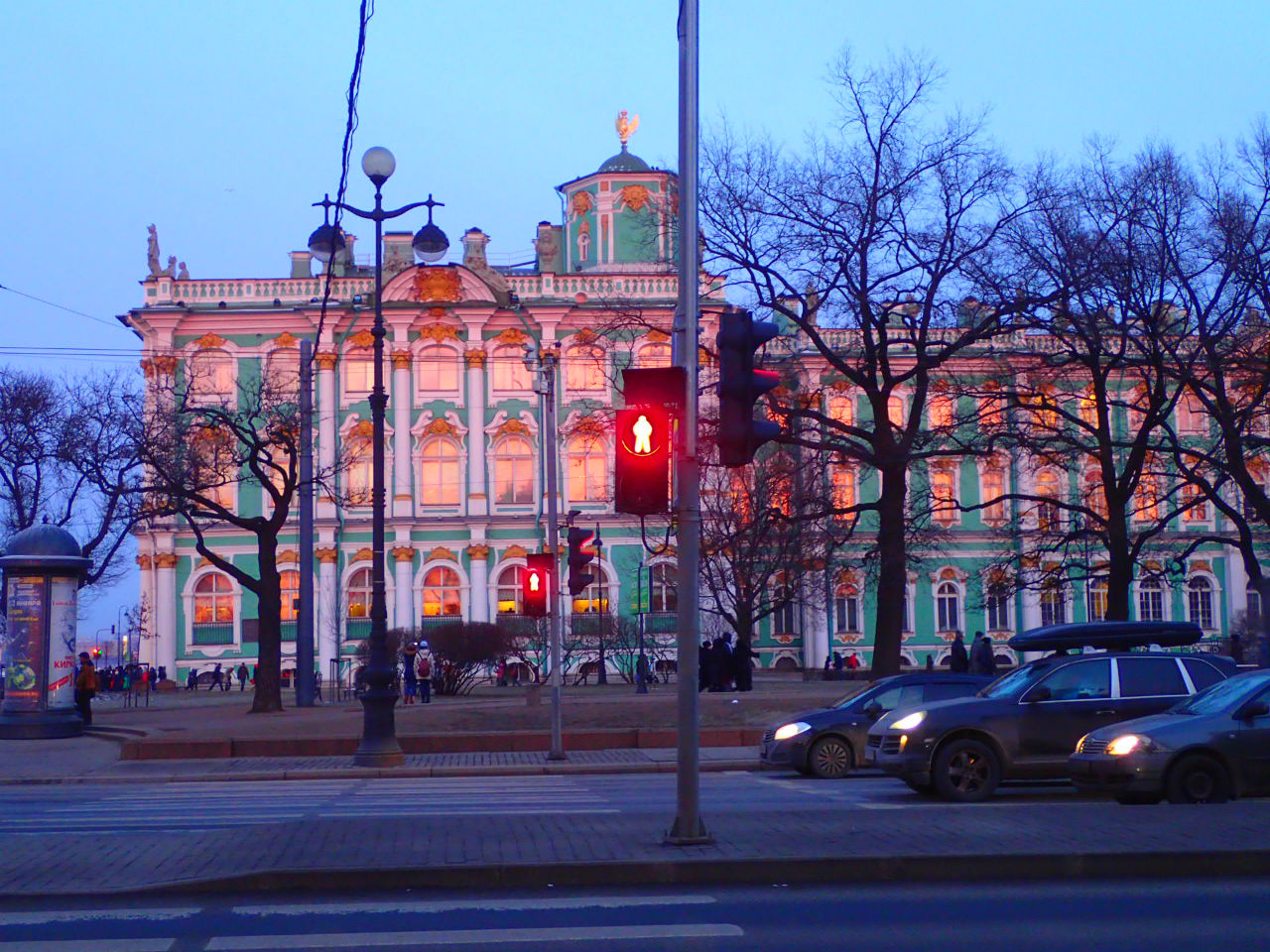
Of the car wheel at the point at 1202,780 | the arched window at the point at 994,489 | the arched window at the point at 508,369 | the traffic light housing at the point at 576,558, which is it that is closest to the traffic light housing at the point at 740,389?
the car wheel at the point at 1202,780

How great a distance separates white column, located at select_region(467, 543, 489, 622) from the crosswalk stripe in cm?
6364

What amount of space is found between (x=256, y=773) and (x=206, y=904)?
13967 mm

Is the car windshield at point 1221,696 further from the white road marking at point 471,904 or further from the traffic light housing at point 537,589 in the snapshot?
the traffic light housing at point 537,589

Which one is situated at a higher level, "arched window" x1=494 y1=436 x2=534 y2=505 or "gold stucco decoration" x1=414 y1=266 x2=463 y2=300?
"gold stucco decoration" x1=414 y1=266 x2=463 y2=300

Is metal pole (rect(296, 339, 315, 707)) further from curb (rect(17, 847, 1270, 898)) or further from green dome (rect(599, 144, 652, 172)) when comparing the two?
green dome (rect(599, 144, 652, 172))

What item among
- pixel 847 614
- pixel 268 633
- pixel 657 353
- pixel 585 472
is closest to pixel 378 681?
pixel 268 633

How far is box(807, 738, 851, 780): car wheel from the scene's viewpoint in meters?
22.0

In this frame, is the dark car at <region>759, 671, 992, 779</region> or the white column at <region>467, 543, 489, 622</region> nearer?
the dark car at <region>759, 671, 992, 779</region>

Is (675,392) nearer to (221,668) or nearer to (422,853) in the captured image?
(422,853)

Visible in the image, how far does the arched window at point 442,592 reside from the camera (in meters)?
73.5

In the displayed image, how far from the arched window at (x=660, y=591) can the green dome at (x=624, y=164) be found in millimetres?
20508

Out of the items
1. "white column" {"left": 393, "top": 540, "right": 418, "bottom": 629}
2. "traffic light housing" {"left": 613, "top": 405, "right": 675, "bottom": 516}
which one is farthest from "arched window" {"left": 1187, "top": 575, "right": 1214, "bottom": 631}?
"traffic light housing" {"left": 613, "top": 405, "right": 675, "bottom": 516}

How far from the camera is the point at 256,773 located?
2405 centimetres

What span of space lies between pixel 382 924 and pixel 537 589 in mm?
14587
